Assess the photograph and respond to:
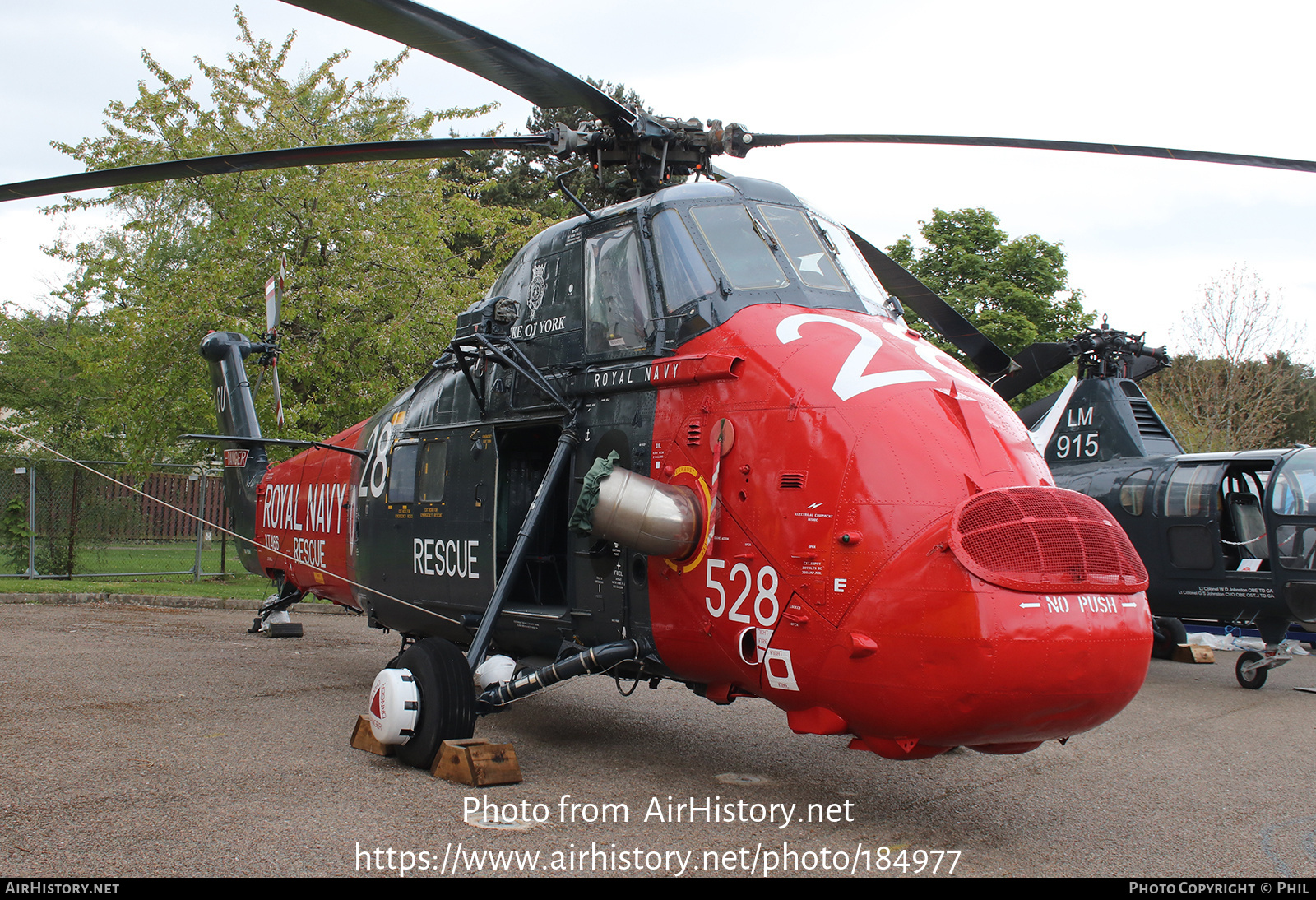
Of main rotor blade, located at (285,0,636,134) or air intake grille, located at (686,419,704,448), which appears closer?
main rotor blade, located at (285,0,636,134)

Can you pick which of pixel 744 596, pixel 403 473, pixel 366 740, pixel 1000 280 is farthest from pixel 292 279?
pixel 1000 280

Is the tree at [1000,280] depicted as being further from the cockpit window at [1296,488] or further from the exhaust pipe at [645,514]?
the exhaust pipe at [645,514]

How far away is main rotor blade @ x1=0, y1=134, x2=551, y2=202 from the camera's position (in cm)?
644

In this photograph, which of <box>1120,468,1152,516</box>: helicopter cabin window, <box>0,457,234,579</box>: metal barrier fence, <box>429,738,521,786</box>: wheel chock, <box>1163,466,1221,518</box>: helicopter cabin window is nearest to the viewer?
<box>429,738,521,786</box>: wheel chock

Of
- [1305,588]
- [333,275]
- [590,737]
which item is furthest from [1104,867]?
[333,275]

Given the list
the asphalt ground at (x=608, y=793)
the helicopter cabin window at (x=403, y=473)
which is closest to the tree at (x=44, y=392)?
the asphalt ground at (x=608, y=793)

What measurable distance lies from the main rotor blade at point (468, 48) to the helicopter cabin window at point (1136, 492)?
9.52 meters

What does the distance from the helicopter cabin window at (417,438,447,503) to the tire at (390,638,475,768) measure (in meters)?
1.88

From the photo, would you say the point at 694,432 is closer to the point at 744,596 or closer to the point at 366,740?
the point at 744,596

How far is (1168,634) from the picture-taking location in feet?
44.7

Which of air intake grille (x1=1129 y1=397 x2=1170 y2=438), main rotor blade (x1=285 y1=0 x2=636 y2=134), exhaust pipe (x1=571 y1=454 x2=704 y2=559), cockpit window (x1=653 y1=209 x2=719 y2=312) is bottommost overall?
exhaust pipe (x1=571 y1=454 x2=704 y2=559)

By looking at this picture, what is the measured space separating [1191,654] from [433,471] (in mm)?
11422

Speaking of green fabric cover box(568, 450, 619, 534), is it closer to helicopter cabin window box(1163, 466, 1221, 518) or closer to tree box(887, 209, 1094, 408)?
helicopter cabin window box(1163, 466, 1221, 518)

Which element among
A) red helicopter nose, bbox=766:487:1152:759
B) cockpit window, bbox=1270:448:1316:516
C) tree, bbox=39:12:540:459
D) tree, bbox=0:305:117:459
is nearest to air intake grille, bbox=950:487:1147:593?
red helicopter nose, bbox=766:487:1152:759
